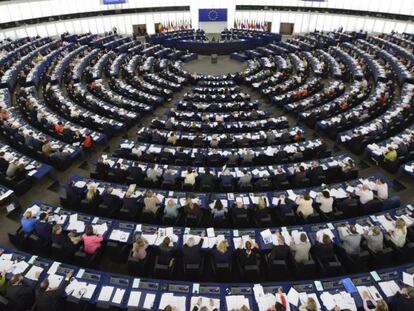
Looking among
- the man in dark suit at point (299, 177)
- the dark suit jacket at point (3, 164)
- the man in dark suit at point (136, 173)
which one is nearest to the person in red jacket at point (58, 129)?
the dark suit jacket at point (3, 164)

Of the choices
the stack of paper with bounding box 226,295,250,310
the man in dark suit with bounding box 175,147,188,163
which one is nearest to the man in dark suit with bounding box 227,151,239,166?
the man in dark suit with bounding box 175,147,188,163

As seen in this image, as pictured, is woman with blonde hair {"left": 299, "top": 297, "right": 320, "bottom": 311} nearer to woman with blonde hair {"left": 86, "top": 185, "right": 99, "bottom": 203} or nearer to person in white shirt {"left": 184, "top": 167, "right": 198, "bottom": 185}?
person in white shirt {"left": 184, "top": 167, "right": 198, "bottom": 185}

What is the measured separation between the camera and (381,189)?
12258 millimetres

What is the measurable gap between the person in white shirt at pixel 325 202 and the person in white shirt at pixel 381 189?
2.04 m

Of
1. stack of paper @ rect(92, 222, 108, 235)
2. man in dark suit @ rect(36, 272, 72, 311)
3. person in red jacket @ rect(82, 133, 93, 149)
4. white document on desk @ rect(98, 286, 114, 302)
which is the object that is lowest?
person in red jacket @ rect(82, 133, 93, 149)

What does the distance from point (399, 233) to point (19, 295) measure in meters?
10.3

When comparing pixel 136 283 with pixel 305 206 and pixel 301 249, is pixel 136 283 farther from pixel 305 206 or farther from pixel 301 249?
pixel 305 206

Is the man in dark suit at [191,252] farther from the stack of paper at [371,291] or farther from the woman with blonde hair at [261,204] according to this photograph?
the stack of paper at [371,291]

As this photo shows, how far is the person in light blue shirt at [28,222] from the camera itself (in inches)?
413

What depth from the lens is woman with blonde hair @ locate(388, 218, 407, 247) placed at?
9.70 meters

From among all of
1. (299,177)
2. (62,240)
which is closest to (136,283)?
(62,240)

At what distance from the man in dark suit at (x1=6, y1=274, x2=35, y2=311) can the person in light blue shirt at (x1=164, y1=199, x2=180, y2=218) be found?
15.0ft

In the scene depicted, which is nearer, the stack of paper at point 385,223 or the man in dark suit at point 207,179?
the stack of paper at point 385,223

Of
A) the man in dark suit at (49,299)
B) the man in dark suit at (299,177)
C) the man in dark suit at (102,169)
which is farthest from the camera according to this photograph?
the man in dark suit at (102,169)
